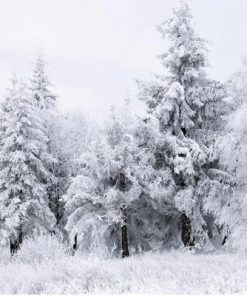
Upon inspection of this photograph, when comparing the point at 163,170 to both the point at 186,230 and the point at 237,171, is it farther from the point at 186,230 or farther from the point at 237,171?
the point at 237,171

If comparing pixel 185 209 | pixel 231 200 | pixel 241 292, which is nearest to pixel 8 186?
pixel 185 209

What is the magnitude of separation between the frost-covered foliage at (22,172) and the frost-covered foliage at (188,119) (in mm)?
7312

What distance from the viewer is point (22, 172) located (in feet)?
85.3

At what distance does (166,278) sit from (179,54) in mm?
14220

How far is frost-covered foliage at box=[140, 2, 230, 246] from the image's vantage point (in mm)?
21516

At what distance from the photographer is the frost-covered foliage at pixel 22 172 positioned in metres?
25.4

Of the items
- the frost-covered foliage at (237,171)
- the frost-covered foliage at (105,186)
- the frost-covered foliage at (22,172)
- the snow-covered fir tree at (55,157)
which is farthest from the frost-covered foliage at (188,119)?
the snow-covered fir tree at (55,157)

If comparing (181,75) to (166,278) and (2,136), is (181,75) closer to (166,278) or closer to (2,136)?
(2,136)

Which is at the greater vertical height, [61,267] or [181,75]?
[181,75]

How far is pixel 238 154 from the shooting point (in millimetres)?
17359

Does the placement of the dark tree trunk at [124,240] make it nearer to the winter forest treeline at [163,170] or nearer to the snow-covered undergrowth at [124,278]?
the winter forest treeline at [163,170]

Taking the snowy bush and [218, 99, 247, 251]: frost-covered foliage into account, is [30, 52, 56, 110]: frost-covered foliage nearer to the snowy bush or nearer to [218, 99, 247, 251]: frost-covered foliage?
[218, 99, 247, 251]: frost-covered foliage

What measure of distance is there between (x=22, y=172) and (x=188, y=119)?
32.4 feet

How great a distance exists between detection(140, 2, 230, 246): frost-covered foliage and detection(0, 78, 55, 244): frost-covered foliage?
731cm
